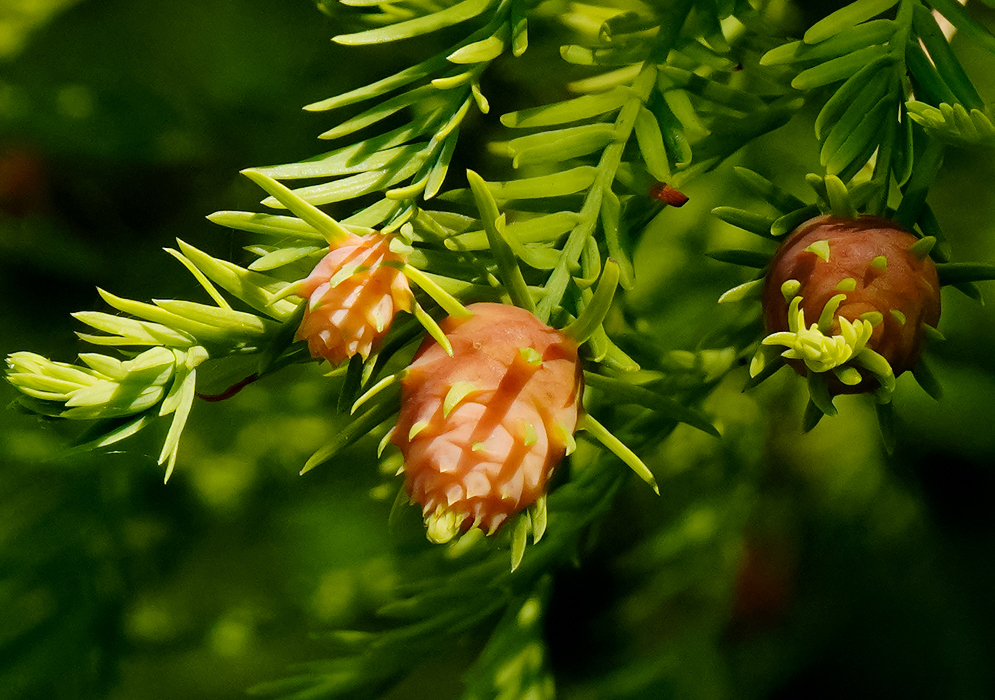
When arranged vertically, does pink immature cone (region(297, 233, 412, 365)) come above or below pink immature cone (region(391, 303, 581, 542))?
above

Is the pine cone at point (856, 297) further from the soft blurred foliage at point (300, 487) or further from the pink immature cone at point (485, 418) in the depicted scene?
the soft blurred foliage at point (300, 487)

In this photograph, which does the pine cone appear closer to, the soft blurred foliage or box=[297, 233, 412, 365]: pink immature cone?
box=[297, 233, 412, 365]: pink immature cone

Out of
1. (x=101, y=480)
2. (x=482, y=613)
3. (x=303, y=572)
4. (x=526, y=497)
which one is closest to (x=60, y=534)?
(x=101, y=480)

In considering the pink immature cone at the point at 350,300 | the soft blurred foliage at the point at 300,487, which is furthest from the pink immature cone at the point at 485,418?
the soft blurred foliage at the point at 300,487

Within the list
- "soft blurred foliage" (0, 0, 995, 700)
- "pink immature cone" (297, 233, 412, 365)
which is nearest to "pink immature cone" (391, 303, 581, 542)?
"pink immature cone" (297, 233, 412, 365)

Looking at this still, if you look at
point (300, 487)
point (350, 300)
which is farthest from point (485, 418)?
point (300, 487)

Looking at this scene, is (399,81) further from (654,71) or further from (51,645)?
(51,645)
